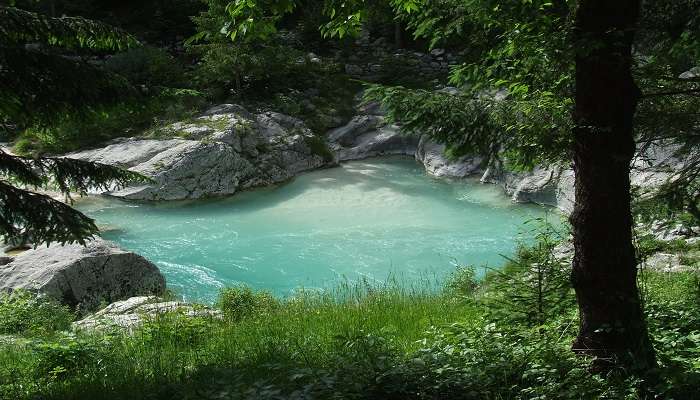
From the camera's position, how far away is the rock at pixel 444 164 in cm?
1834

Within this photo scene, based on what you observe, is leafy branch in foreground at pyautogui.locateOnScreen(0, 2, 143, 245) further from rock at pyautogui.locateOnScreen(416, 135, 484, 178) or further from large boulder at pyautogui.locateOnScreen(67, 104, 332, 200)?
rock at pyautogui.locateOnScreen(416, 135, 484, 178)

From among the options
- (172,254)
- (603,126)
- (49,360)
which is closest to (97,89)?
(49,360)

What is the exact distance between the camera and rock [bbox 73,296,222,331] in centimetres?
695

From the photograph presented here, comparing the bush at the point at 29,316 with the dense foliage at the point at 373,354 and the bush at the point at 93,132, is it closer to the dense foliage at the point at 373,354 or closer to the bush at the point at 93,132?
the dense foliage at the point at 373,354

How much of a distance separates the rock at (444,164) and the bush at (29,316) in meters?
11.5

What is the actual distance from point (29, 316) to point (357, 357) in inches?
212

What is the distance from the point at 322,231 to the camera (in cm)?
1450

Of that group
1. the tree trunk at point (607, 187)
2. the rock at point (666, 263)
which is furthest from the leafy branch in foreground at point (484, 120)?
the rock at point (666, 263)

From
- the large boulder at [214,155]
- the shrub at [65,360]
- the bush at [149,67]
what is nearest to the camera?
the shrub at [65,360]

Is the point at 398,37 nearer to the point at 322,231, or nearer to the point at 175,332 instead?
the point at 322,231

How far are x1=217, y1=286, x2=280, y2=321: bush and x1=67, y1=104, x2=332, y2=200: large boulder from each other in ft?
28.9

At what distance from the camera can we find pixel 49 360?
5.40 meters

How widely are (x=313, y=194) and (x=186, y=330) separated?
1123 centimetres

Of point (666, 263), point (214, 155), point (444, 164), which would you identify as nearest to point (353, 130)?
point (444, 164)
